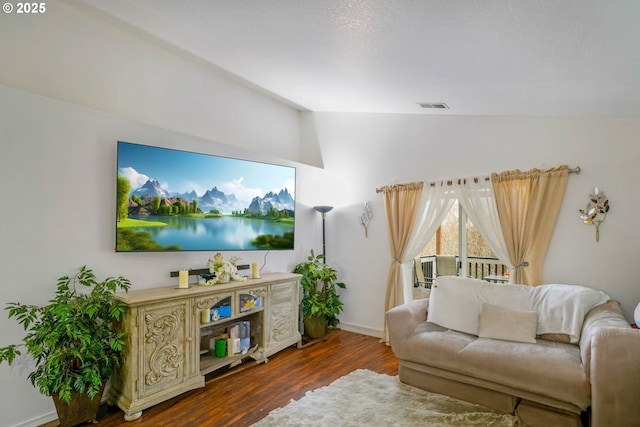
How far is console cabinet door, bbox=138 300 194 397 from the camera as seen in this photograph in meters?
2.67

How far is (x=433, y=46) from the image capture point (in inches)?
84.0

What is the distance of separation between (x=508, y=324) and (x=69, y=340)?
338 cm

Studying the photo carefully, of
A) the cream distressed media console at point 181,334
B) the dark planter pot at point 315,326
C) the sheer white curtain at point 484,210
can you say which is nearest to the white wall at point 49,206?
the cream distressed media console at point 181,334

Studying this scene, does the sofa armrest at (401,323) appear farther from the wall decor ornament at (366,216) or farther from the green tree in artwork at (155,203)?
the green tree in artwork at (155,203)

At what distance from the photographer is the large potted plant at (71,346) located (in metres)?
2.27

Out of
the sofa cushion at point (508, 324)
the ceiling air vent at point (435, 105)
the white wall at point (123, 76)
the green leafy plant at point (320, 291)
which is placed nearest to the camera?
the white wall at point (123, 76)

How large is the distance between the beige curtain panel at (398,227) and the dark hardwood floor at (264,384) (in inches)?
25.4

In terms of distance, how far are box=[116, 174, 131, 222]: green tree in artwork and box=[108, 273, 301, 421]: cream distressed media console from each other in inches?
26.5

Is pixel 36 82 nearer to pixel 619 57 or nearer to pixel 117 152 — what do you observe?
pixel 117 152

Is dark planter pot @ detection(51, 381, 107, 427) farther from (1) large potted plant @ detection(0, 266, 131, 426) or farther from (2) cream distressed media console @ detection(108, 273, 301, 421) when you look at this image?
(2) cream distressed media console @ detection(108, 273, 301, 421)

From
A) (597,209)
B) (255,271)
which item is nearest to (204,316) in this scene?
(255,271)

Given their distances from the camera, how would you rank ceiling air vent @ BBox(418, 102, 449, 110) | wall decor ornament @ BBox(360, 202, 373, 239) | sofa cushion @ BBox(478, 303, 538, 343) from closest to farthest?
1. sofa cushion @ BBox(478, 303, 538, 343)
2. ceiling air vent @ BBox(418, 102, 449, 110)
3. wall decor ornament @ BBox(360, 202, 373, 239)

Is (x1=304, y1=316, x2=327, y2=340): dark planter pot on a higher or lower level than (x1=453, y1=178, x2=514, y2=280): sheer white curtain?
lower

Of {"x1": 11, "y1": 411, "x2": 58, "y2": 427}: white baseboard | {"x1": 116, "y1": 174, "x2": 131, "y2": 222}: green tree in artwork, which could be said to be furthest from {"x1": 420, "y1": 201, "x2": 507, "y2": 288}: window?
{"x1": 11, "y1": 411, "x2": 58, "y2": 427}: white baseboard
